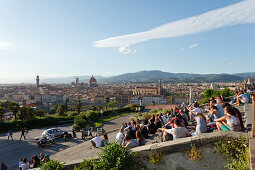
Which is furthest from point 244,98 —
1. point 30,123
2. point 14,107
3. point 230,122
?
point 14,107

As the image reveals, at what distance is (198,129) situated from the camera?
5.26 metres

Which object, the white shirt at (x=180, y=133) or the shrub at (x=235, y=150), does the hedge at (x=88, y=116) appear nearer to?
the white shirt at (x=180, y=133)

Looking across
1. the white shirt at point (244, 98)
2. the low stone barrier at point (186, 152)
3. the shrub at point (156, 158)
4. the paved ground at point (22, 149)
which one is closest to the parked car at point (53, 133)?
the paved ground at point (22, 149)

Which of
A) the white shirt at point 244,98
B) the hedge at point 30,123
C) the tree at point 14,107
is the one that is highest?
the white shirt at point 244,98

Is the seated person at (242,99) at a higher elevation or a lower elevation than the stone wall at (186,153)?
higher

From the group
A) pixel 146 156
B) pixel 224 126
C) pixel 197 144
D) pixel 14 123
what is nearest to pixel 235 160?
pixel 197 144

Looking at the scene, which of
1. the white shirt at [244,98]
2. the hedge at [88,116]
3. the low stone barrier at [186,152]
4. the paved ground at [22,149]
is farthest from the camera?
the hedge at [88,116]

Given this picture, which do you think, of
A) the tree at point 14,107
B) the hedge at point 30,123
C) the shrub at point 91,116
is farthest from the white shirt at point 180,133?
the tree at point 14,107

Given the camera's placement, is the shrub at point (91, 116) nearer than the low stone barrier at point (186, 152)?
No

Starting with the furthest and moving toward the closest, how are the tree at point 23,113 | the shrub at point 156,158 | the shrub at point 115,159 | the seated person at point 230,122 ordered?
the tree at point 23,113, the seated person at point 230,122, the shrub at point 156,158, the shrub at point 115,159

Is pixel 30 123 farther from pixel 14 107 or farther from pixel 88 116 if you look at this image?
pixel 88 116

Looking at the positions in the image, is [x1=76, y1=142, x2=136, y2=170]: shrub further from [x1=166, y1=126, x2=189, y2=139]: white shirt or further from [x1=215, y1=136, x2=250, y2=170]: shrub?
[x1=215, y1=136, x2=250, y2=170]: shrub

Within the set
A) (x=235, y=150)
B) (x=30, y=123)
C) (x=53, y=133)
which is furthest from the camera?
(x=30, y=123)

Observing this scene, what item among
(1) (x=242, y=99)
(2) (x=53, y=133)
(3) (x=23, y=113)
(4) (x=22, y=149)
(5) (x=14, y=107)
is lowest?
(4) (x=22, y=149)
